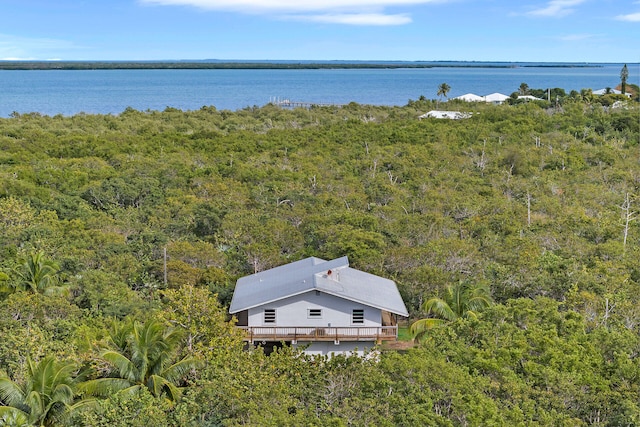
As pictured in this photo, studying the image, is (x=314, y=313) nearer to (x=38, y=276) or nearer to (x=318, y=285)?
(x=318, y=285)

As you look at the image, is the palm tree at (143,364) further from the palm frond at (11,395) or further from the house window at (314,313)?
the house window at (314,313)

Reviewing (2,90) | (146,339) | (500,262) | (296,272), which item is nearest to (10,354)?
(146,339)

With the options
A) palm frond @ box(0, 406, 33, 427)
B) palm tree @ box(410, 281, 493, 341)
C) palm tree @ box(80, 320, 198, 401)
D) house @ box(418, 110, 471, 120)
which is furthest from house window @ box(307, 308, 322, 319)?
house @ box(418, 110, 471, 120)

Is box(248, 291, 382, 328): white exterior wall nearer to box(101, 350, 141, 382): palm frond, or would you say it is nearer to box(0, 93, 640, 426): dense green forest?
box(0, 93, 640, 426): dense green forest

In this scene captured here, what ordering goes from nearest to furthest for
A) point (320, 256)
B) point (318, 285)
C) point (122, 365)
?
1. point (122, 365)
2. point (318, 285)
3. point (320, 256)

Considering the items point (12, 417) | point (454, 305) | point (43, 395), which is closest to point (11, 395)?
point (43, 395)

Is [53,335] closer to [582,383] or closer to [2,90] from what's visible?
[582,383]
